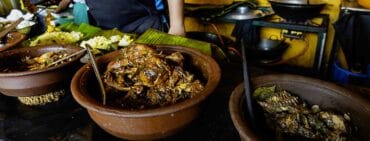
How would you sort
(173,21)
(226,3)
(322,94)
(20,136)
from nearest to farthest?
(322,94) < (20,136) < (173,21) < (226,3)

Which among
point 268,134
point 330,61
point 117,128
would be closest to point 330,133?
point 268,134

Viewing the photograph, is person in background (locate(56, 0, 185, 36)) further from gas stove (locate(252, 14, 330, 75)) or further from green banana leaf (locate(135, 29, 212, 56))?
gas stove (locate(252, 14, 330, 75))

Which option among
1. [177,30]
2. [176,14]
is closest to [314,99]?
[177,30]

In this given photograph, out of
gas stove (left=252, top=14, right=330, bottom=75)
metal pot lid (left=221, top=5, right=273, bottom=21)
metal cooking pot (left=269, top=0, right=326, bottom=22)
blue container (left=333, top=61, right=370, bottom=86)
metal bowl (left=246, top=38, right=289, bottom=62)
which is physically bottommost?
blue container (left=333, top=61, right=370, bottom=86)

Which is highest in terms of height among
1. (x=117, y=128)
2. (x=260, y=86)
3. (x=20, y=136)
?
(x=260, y=86)

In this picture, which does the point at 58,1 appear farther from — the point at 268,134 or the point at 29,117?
the point at 268,134

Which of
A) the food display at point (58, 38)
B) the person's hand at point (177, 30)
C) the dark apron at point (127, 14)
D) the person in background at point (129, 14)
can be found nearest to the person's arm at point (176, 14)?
the person's hand at point (177, 30)

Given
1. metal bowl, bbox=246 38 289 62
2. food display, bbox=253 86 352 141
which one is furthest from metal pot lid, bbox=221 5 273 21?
food display, bbox=253 86 352 141
